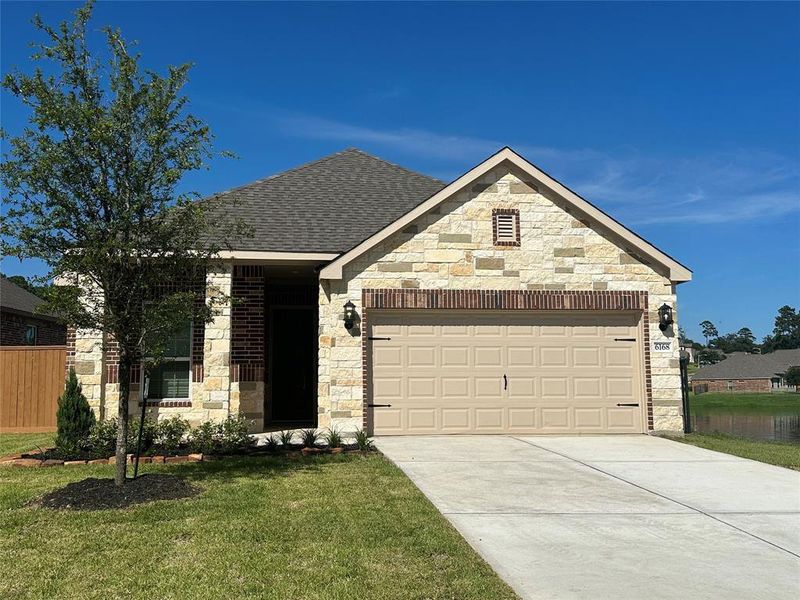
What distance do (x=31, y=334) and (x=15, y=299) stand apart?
1776 mm

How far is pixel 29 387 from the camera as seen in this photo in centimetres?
1521

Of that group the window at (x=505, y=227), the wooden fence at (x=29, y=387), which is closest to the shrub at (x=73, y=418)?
the wooden fence at (x=29, y=387)

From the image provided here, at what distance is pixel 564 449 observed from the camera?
10.8 metres

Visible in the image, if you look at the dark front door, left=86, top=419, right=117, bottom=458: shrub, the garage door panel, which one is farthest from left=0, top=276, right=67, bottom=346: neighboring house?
the garage door panel

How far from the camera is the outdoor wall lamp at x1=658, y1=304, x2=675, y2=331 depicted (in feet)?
41.8

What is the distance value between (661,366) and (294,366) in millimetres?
8241

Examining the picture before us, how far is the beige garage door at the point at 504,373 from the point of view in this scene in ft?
40.7

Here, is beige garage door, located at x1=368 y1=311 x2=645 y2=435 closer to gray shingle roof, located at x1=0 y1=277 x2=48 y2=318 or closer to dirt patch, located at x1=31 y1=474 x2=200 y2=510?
dirt patch, located at x1=31 y1=474 x2=200 y2=510

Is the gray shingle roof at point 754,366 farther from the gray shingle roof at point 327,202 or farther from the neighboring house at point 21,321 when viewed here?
the neighboring house at point 21,321

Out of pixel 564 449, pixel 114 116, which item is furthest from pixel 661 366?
pixel 114 116

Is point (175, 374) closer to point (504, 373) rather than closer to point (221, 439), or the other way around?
point (221, 439)

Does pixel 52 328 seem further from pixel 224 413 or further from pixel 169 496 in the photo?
pixel 169 496

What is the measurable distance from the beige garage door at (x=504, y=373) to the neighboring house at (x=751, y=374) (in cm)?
6787

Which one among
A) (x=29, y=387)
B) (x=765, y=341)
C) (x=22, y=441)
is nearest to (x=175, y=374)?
(x=22, y=441)
